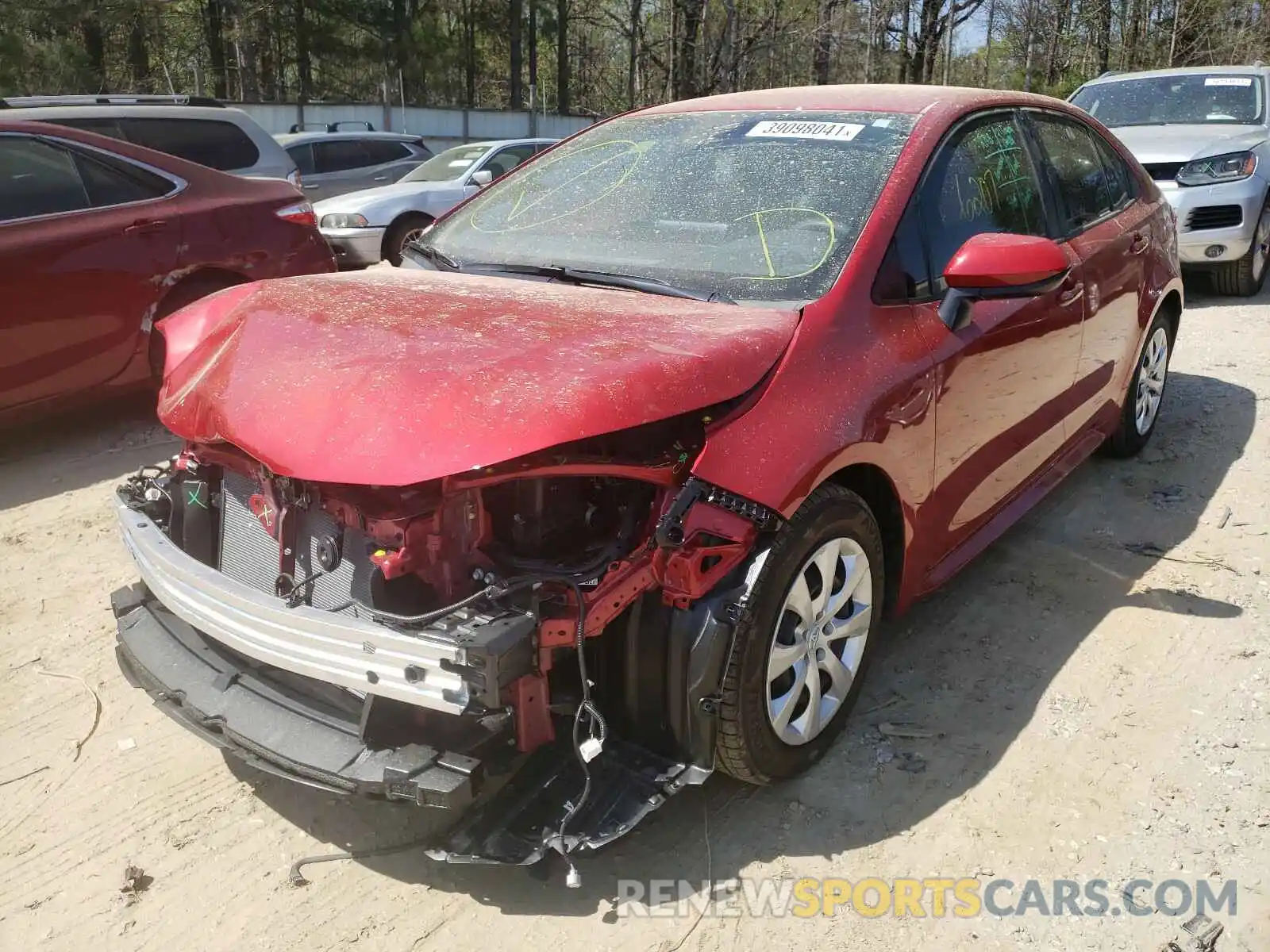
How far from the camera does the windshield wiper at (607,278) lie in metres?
2.83

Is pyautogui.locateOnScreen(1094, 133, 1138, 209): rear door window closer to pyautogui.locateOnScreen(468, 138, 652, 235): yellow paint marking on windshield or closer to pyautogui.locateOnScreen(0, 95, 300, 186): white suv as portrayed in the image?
pyautogui.locateOnScreen(468, 138, 652, 235): yellow paint marking on windshield

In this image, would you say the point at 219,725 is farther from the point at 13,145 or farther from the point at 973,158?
the point at 13,145

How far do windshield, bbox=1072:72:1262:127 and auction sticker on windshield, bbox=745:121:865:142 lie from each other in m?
7.19

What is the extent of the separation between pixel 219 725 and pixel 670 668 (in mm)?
1048

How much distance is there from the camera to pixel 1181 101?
9227mm

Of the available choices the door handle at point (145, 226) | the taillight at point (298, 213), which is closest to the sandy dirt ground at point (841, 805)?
the door handle at point (145, 226)

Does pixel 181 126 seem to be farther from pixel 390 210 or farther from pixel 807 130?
pixel 807 130

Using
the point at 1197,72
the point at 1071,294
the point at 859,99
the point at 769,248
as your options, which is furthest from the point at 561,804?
the point at 1197,72

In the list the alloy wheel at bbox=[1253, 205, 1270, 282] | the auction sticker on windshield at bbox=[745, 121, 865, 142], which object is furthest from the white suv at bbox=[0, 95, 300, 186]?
the alloy wheel at bbox=[1253, 205, 1270, 282]

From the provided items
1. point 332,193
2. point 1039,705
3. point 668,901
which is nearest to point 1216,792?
point 1039,705

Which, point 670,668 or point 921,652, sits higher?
point 670,668

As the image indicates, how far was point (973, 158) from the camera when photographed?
3.37m

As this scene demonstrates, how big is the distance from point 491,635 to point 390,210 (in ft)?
30.0

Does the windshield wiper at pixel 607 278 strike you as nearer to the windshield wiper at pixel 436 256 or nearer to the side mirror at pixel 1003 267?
the windshield wiper at pixel 436 256
